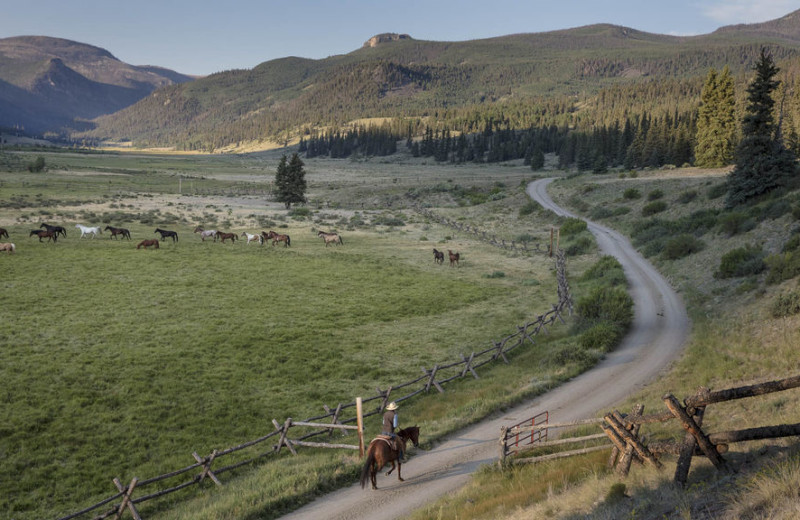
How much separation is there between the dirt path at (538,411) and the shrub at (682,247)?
685cm

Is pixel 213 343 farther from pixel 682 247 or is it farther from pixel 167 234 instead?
pixel 682 247

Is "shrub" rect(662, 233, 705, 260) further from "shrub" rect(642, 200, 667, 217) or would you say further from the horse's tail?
the horse's tail

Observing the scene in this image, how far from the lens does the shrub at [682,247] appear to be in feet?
115

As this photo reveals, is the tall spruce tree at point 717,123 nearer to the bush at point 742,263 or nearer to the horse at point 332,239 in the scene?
the bush at point 742,263

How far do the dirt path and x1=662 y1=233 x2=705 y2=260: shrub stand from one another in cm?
685

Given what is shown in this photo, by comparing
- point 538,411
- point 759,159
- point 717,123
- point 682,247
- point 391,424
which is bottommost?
point 538,411

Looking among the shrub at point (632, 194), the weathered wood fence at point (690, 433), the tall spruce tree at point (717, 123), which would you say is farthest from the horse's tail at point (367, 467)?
the tall spruce tree at point (717, 123)

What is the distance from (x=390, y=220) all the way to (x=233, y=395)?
170 feet

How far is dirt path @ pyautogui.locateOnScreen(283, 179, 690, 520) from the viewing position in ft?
38.0

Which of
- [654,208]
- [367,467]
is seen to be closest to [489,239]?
[654,208]

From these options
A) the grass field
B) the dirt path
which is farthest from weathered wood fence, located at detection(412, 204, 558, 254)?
the dirt path

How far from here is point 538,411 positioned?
53.5 feet

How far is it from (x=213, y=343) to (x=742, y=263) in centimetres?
2886

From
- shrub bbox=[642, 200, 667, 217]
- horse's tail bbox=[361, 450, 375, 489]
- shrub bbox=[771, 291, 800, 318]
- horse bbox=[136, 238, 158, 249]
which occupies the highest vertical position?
shrub bbox=[642, 200, 667, 217]
